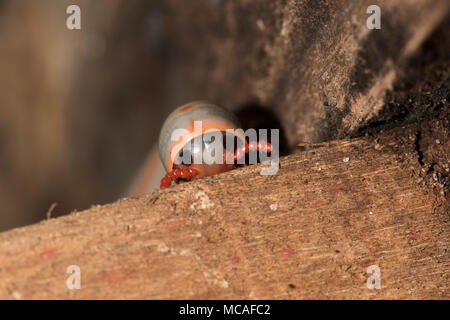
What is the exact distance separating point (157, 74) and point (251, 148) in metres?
1.39

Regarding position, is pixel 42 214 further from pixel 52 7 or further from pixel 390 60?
pixel 390 60

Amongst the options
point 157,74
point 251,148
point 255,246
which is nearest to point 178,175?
point 251,148

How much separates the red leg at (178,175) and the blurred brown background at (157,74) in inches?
16.2

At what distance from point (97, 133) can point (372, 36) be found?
2.33m

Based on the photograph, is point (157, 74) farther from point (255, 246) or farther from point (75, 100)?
point (255, 246)

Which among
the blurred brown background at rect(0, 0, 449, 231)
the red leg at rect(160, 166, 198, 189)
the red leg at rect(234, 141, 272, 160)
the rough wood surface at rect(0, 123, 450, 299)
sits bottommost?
the rough wood surface at rect(0, 123, 450, 299)

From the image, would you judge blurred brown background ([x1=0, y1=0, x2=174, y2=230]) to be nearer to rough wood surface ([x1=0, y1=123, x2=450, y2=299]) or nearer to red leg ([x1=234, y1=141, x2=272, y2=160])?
red leg ([x1=234, y1=141, x2=272, y2=160])

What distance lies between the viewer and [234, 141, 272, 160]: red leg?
1.17m

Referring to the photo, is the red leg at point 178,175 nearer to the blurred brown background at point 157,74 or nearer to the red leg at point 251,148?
the red leg at point 251,148

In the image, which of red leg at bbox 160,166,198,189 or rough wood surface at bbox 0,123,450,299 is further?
red leg at bbox 160,166,198,189

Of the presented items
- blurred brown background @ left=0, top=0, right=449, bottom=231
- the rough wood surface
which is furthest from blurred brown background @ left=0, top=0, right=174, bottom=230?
the rough wood surface

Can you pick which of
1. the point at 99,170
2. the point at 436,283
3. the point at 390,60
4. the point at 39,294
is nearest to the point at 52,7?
the point at 99,170

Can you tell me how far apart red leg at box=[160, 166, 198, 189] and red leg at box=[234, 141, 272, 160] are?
0.15m

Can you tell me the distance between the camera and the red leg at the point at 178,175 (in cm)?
114
